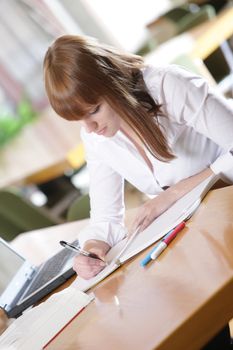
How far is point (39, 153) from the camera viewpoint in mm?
3742

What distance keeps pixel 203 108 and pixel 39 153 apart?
96.8 inches

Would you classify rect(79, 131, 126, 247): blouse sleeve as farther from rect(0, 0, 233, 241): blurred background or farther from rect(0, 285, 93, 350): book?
rect(0, 0, 233, 241): blurred background

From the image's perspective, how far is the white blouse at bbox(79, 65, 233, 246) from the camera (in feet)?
4.66

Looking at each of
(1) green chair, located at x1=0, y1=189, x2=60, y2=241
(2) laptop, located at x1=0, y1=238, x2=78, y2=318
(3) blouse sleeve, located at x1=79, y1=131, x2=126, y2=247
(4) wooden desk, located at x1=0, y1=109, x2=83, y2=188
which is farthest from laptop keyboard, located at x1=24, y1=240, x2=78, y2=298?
(4) wooden desk, located at x1=0, y1=109, x2=83, y2=188

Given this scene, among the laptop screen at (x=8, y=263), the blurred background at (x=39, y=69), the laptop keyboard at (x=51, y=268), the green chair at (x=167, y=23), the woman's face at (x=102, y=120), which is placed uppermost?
the woman's face at (x=102, y=120)

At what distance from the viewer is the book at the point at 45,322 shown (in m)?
1.18

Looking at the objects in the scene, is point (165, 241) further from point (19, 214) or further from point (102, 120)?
point (19, 214)

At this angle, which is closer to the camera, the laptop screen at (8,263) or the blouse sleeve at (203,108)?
the blouse sleeve at (203,108)

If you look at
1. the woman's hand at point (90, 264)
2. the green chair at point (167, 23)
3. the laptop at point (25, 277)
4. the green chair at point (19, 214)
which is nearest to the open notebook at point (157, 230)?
the woman's hand at point (90, 264)

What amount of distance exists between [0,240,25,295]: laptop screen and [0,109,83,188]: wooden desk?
62.7 inches

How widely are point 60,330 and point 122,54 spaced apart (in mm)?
778

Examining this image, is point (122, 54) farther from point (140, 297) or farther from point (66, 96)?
point (140, 297)

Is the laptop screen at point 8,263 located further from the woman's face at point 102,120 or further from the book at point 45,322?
the woman's face at point 102,120

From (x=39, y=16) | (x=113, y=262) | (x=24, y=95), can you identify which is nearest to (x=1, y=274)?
(x=113, y=262)
